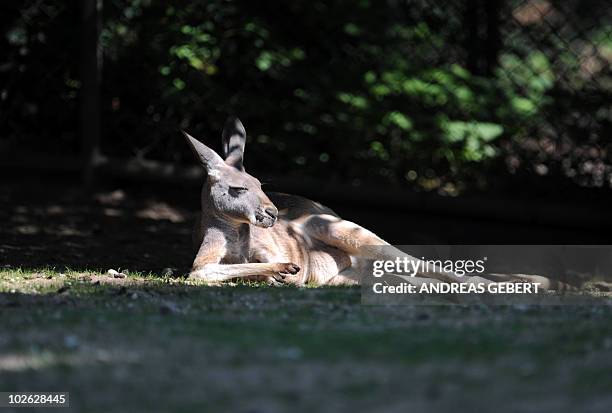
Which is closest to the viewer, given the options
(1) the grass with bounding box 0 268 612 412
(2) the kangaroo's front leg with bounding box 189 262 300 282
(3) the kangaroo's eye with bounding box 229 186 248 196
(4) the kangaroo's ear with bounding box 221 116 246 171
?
(1) the grass with bounding box 0 268 612 412

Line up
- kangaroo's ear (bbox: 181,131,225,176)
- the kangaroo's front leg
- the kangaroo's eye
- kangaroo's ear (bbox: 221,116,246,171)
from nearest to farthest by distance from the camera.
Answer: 1. the kangaroo's front leg
2. the kangaroo's eye
3. kangaroo's ear (bbox: 181,131,225,176)
4. kangaroo's ear (bbox: 221,116,246,171)

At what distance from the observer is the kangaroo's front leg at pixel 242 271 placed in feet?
18.9

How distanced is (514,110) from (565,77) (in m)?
0.48

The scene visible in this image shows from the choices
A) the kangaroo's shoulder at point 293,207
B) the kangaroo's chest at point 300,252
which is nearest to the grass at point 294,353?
the kangaroo's chest at point 300,252

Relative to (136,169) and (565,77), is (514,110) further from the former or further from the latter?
A: (136,169)

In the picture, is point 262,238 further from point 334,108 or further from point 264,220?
point 334,108

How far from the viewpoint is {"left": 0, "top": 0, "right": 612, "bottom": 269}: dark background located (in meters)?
8.22

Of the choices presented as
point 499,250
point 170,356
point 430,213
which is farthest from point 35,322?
point 430,213

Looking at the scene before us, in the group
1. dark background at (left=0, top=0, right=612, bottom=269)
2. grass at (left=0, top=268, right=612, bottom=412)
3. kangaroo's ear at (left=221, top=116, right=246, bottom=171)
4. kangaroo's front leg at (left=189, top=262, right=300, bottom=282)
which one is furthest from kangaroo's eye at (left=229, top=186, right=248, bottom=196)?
dark background at (left=0, top=0, right=612, bottom=269)

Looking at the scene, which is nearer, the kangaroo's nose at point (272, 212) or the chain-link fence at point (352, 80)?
the kangaroo's nose at point (272, 212)

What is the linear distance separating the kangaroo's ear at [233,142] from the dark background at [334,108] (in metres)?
1.83

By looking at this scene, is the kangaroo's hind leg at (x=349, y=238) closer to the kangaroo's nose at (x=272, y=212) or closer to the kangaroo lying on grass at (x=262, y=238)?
the kangaroo lying on grass at (x=262, y=238)

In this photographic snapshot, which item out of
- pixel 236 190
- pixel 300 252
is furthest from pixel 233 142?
pixel 300 252

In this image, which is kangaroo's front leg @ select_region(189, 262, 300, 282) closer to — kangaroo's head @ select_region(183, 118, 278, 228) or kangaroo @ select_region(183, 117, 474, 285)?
kangaroo @ select_region(183, 117, 474, 285)
